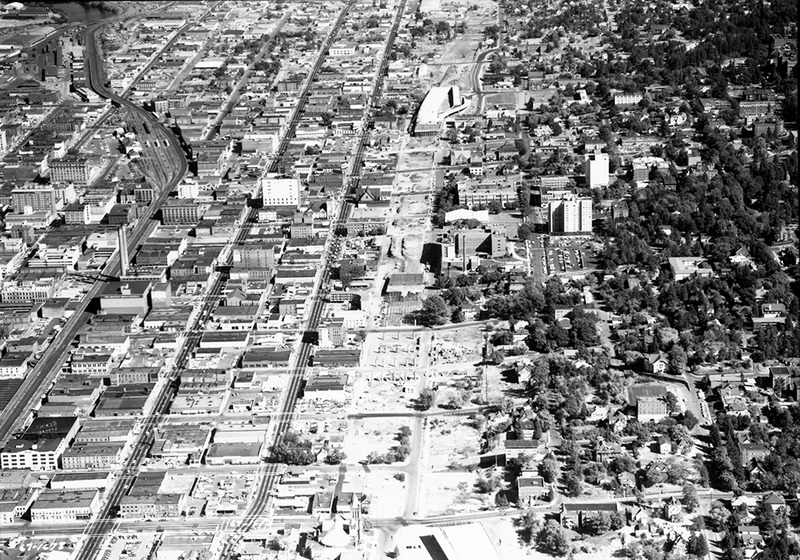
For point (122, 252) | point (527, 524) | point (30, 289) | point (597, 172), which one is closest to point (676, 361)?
point (527, 524)

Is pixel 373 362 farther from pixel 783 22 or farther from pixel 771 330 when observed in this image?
pixel 783 22

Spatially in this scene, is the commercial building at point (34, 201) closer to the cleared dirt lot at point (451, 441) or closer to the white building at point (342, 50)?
the cleared dirt lot at point (451, 441)

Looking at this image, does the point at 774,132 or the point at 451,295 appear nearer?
the point at 451,295

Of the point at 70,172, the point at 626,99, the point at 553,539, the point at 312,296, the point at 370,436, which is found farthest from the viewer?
the point at 626,99

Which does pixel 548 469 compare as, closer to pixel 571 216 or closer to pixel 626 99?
pixel 571 216

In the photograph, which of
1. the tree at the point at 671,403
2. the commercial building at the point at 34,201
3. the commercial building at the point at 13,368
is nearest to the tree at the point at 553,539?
the tree at the point at 671,403

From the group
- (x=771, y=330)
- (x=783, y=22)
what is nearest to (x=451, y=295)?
(x=771, y=330)
